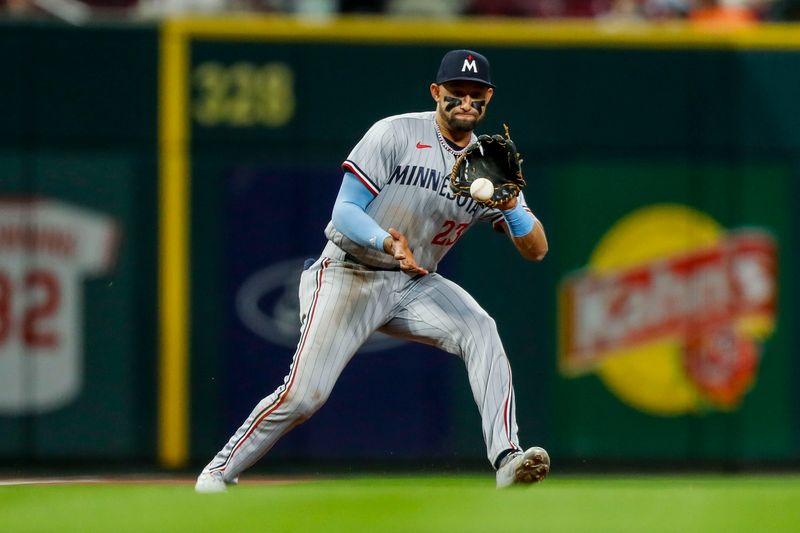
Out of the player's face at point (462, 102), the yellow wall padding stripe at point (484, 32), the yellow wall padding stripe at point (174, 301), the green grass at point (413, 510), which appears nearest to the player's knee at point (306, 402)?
the green grass at point (413, 510)

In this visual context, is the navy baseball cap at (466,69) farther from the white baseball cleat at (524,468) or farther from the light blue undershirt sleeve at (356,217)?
the white baseball cleat at (524,468)

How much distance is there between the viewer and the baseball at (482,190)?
5.80 metres

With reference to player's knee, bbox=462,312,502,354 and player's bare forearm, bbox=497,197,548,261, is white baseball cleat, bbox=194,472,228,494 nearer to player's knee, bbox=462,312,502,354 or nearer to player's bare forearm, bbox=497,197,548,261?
player's knee, bbox=462,312,502,354

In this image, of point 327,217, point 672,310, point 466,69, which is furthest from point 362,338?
point 672,310

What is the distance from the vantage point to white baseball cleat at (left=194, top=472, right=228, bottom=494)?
19.9ft

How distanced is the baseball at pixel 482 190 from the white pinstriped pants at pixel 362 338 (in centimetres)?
63

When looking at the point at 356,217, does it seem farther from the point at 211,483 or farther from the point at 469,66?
the point at 211,483

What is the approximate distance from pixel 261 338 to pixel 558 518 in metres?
5.79

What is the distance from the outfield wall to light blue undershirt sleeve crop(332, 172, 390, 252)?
4.49 meters

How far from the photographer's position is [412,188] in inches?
246

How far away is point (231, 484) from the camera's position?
633 cm

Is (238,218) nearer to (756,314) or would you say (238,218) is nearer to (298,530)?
(756,314)

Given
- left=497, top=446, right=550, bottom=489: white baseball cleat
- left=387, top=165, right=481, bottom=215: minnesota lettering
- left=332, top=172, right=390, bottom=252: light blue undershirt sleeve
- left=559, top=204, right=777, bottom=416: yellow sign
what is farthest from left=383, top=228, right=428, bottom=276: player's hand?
left=559, top=204, right=777, bottom=416: yellow sign

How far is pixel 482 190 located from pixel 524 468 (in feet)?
3.43
